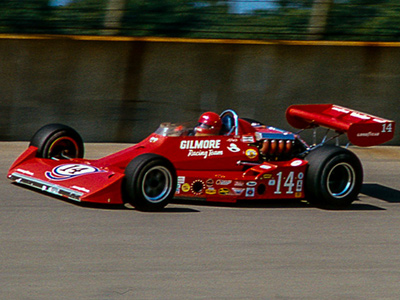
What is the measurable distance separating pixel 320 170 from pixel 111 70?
455 centimetres

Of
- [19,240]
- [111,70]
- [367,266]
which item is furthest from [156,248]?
[111,70]

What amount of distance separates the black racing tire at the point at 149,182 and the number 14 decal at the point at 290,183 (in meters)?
1.26

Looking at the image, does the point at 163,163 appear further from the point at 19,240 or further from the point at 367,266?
the point at 367,266

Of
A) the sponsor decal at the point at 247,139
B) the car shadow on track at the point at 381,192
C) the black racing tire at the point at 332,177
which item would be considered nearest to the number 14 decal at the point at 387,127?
the black racing tire at the point at 332,177

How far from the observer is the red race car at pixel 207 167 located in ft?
23.3

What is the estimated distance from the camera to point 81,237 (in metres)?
6.22

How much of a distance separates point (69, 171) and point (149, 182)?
97cm

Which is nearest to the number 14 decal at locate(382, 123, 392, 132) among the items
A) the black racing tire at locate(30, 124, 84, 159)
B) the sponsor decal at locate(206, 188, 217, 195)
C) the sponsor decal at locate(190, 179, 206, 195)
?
the sponsor decal at locate(206, 188, 217, 195)

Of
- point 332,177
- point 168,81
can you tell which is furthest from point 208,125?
point 168,81

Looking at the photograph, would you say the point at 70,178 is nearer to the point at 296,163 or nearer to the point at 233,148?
the point at 233,148

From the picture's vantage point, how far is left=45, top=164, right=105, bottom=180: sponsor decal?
742 cm

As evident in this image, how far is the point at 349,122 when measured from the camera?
8594 mm

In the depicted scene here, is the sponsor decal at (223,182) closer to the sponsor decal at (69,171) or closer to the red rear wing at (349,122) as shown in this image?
the sponsor decal at (69,171)

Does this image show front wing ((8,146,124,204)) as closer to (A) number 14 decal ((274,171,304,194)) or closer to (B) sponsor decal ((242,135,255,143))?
(B) sponsor decal ((242,135,255,143))
